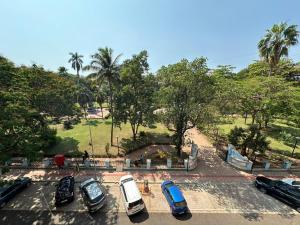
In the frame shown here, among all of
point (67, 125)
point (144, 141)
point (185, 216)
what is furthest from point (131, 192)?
point (67, 125)

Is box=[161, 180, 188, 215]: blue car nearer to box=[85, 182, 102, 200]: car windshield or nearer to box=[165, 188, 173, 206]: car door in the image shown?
box=[165, 188, 173, 206]: car door

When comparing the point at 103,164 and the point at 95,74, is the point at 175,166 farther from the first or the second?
the point at 95,74

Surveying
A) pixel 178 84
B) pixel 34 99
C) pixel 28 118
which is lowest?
pixel 28 118

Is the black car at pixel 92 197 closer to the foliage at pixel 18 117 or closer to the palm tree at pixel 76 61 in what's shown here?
the foliage at pixel 18 117

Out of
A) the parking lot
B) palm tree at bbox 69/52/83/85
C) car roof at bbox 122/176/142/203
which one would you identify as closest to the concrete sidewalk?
the parking lot

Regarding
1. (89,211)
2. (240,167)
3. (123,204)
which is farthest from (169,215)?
(240,167)

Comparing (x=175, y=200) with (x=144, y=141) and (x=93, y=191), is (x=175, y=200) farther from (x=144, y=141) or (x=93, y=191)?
(x=144, y=141)
